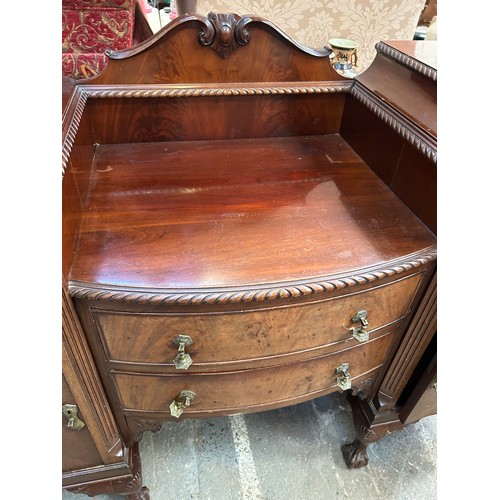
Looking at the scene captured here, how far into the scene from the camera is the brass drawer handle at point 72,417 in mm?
634

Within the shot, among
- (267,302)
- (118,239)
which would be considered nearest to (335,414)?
(267,302)

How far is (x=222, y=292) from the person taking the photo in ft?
1.74

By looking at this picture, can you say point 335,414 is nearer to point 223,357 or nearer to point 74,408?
point 223,357

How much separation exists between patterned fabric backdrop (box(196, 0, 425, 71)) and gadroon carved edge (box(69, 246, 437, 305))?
89 centimetres

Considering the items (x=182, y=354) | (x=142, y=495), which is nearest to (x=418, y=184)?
(x=182, y=354)

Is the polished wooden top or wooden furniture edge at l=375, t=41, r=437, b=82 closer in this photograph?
the polished wooden top

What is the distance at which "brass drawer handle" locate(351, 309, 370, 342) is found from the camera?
654 millimetres

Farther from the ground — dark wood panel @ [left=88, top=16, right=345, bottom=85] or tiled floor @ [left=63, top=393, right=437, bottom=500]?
dark wood panel @ [left=88, top=16, right=345, bottom=85]

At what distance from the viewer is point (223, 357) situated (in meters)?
0.65

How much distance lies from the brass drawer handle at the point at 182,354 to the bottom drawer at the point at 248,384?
8cm

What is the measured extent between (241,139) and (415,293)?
19.6 inches

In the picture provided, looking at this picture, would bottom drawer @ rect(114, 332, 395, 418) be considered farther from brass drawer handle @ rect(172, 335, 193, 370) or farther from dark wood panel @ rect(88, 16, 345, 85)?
dark wood panel @ rect(88, 16, 345, 85)

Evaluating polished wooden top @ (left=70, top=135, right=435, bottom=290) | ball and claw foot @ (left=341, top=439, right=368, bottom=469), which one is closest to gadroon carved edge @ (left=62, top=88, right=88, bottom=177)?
Answer: polished wooden top @ (left=70, top=135, right=435, bottom=290)

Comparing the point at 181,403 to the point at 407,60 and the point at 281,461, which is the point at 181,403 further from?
the point at 407,60
